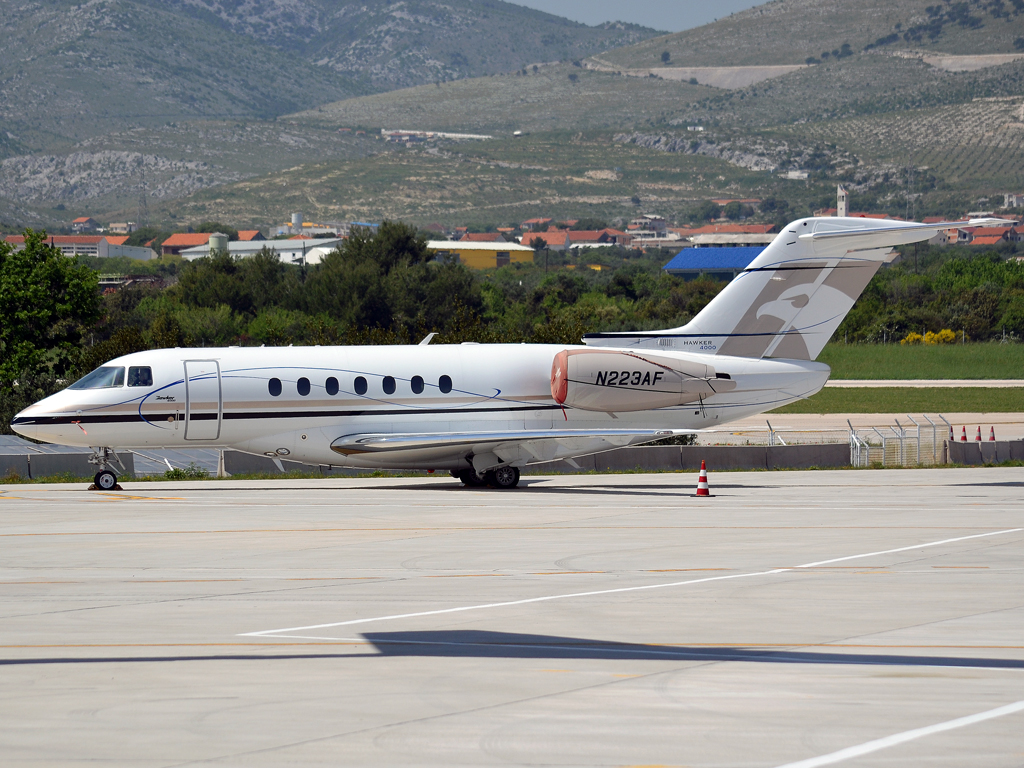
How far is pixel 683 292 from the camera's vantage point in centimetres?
10794

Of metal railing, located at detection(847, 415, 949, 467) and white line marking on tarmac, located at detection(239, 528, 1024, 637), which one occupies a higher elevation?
white line marking on tarmac, located at detection(239, 528, 1024, 637)

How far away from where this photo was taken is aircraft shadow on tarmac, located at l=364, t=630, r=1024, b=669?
10336mm

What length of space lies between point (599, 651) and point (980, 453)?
28441 mm

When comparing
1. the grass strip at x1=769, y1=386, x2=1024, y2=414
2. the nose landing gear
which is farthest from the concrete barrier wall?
→ the nose landing gear

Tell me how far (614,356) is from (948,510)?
28.4ft

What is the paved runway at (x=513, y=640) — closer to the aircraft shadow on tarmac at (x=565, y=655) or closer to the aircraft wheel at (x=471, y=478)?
the aircraft shadow on tarmac at (x=565, y=655)

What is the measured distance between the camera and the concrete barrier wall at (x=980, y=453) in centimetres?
3606

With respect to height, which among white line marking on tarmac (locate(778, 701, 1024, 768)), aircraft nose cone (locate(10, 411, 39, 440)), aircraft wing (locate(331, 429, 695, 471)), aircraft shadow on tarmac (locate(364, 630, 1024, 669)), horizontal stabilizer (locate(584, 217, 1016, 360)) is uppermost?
horizontal stabilizer (locate(584, 217, 1016, 360))

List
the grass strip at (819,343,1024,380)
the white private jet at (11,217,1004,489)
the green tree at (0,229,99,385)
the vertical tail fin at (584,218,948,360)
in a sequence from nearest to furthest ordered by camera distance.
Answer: the white private jet at (11,217,1004,489) < the vertical tail fin at (584,218,948,360) < the green tree at (0,229,99,385) < the grass strip at (819,343,1024,380)

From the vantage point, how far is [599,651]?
10.8 meters

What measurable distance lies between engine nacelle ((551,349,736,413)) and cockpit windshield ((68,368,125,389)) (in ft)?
31.6

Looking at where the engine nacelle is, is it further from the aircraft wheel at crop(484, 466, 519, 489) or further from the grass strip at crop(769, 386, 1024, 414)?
the grass strip at crop(769, 386, 1024, 414)

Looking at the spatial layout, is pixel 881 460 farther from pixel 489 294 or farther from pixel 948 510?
pixel 489 294

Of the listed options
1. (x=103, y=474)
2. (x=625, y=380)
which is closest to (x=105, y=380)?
(x=103, y=474)
